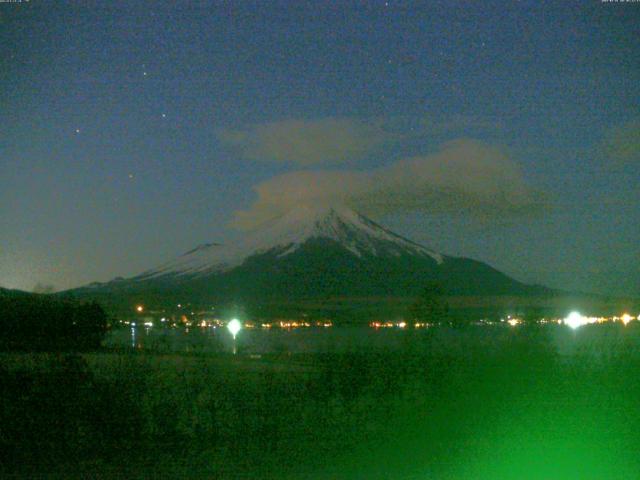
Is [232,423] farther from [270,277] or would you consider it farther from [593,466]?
[270,277]

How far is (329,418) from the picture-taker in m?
11.8

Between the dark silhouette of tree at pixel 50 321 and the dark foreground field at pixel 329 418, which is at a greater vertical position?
the dark silhouette of tree at pixel 50 321

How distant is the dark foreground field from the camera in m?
9.88

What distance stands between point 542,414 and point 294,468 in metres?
4.77

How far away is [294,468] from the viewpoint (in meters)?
9.67

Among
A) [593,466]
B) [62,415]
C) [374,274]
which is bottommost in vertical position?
[593,466]

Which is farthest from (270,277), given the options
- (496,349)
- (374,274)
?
(496,349)

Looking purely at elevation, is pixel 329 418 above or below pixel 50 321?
below

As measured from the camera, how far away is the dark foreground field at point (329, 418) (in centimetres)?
988

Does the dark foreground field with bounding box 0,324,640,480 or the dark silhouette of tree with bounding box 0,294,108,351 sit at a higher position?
the dark silhouette of tree with bounding box 0,294,108,351

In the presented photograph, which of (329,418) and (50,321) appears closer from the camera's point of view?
(329,418)

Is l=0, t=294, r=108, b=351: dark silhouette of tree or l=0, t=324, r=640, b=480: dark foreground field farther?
l=0, t=294, r=108, b=351: dark silhouette of tree

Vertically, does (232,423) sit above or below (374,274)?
below

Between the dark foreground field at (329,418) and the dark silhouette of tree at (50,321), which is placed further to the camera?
the dark silhouette of tree at (50,321)
